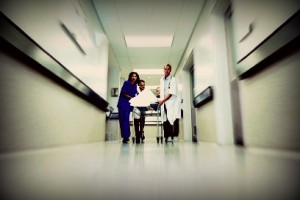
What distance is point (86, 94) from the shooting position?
3.42m

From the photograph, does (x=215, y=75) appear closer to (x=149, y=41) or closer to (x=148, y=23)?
(x=148, y=23)

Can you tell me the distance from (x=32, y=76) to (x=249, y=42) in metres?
2.48

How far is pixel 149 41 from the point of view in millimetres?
5730

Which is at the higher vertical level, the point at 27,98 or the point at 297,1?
the point at 297,1

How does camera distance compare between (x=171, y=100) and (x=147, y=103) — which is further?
(x=171, y=100)

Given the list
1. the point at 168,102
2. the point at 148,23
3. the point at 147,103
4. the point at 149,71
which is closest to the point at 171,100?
the point at 168,102

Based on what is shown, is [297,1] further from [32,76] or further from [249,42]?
[32,76]

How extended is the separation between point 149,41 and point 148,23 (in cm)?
103

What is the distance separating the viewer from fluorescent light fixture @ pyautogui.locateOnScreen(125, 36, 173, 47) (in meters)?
5.50

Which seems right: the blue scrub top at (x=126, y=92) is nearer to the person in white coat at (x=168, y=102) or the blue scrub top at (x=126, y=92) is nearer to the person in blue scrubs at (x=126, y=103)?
the person in blue scrubs at (x=126, y=103)

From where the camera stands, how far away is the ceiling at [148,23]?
4.01m

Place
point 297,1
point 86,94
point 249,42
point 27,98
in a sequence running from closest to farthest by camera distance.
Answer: point 297,1 < point 27,98 < point 249,42 < point 86,94

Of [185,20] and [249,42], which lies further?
[185,20]

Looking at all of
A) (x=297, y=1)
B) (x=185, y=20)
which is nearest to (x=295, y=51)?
(x=297, y=1)
